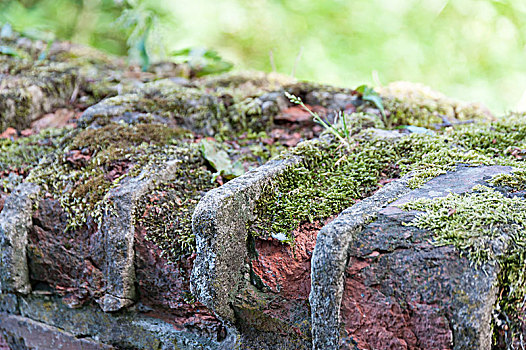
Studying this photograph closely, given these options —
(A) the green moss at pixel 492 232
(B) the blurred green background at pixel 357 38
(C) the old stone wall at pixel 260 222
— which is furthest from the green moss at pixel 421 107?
(A) the green moss at pixel 492 232

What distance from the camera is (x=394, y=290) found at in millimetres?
1162

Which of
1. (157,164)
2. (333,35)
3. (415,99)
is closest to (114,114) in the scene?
(157,164)

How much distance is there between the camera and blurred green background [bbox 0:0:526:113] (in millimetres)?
3598

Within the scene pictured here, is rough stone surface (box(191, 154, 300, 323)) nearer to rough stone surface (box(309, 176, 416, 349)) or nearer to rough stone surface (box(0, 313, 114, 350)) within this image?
rough stone surface (box(309, 176, 416, 349))

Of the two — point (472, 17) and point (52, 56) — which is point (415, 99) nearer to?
point (472, 17)

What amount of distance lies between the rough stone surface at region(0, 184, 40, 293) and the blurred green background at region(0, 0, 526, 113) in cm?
177

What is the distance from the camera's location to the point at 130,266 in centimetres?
176

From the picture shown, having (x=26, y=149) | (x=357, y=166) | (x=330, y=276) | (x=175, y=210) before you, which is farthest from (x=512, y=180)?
(x=26, y=149)

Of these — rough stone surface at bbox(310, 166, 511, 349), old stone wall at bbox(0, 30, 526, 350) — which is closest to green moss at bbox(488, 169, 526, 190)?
old stone wall at bbox(0, 30, 526, 350)

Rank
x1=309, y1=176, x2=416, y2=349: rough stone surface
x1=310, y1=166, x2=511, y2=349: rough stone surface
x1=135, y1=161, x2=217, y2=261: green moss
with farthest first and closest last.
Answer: x1=135, y1=161, x2=217, y2=261: green moss, x1=309, y1=176, x2=416, y2=349: rough stone surface, x1=310, y1=166, x2=511, y2=349: rough stone surface

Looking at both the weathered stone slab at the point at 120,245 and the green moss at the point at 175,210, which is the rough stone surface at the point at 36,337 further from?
the green moss at the point at 175,210

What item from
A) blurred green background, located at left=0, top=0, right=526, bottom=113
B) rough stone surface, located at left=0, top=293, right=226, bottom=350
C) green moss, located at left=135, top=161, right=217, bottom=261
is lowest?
rough stone surface, located at left=0, top=293, right=226, bottom=350

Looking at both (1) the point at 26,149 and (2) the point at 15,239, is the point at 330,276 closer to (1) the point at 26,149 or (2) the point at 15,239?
(2) the point at 15,239

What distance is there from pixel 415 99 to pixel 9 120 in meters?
2.47
